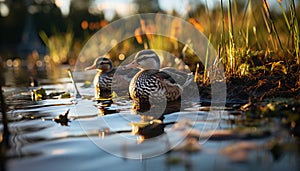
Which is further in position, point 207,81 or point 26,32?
point 26,32

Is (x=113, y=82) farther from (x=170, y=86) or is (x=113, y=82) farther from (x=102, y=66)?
(x=170, y=86)

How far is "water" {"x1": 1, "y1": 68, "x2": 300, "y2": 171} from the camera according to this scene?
8.16ft

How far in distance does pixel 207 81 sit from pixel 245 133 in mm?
2703

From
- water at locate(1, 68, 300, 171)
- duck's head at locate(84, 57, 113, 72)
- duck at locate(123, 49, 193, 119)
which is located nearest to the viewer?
water at locate(1, 68, 300, 171)

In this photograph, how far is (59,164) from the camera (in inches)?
102

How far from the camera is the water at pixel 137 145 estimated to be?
2486mm

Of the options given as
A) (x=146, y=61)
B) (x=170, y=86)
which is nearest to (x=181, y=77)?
(x=170, y=86)

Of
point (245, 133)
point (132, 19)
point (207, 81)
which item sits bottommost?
point (245, 133)

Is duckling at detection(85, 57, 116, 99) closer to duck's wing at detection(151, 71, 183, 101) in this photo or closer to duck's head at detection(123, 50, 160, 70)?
duck's head at detection(123, 50, 160, 70)

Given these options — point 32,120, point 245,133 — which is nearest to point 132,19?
point 32,120

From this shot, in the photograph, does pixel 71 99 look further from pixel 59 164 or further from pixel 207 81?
pixel 59 164

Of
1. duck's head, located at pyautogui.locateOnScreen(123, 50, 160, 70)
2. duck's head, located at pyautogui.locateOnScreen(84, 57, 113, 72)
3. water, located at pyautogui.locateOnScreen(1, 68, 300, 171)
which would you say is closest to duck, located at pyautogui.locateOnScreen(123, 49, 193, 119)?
duck's head, located at pyautogui.locateOnScreen(123, 50, 160, 70)

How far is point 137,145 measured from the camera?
9.98 feet

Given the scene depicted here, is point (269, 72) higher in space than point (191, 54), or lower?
lower
